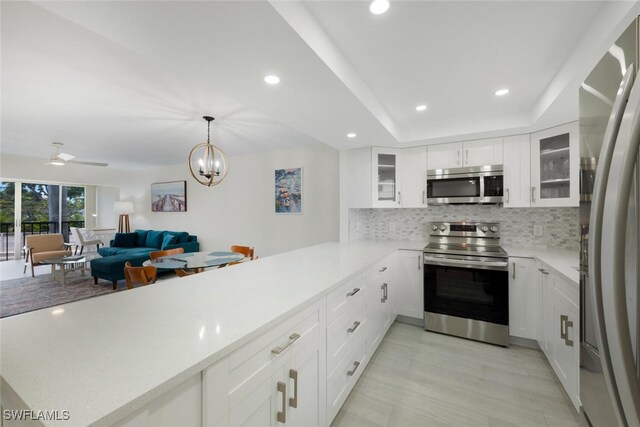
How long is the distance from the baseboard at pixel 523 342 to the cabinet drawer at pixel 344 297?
1.74 meters

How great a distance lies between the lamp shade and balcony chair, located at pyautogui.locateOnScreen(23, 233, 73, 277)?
124 centimetres

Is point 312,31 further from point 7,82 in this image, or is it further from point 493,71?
point 7,82

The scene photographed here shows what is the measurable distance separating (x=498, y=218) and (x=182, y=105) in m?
3.78

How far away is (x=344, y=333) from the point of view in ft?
5.57

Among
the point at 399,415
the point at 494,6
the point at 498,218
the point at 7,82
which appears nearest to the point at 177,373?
the point at 399,415

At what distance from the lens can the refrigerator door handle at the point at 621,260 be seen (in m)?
0.53

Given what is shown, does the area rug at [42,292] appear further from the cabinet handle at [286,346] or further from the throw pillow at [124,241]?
the cabinet handle at [286,346]

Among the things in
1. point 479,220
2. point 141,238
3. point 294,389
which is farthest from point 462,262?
point 141,238

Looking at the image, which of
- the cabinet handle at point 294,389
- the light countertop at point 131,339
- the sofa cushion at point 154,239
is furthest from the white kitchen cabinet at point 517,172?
the sofa cushion at point 154,239

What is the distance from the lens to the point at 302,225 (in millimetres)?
4379

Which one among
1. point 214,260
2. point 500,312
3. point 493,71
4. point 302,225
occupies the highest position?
point 493,71

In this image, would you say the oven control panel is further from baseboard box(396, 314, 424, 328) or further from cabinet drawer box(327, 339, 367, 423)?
cabinet drawer box(327, 339, 367, 423)

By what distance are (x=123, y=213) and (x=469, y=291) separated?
8.16m
